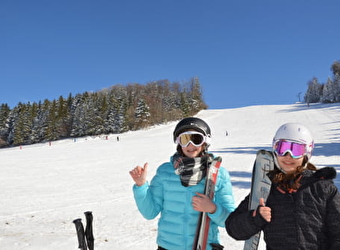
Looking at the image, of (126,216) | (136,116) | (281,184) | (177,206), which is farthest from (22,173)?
(136,116)

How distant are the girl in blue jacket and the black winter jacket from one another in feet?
1.35

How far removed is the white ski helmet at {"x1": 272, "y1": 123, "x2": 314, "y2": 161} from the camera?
1973 millimetres

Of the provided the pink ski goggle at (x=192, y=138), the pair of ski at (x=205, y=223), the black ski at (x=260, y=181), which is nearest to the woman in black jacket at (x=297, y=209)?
the black ski at (x=260, y=181)

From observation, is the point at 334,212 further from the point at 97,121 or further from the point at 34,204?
the point at 97,121

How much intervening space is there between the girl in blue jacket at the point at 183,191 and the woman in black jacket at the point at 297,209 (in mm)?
423

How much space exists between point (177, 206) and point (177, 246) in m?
0.35

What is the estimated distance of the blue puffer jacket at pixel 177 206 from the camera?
229 cm

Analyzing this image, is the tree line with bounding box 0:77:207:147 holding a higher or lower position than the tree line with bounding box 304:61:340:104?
lower

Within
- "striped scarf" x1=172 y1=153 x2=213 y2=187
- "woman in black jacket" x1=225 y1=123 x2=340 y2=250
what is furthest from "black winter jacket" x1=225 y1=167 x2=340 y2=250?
"striped scarf" x1=172 y1=153 x2=213 y2=187

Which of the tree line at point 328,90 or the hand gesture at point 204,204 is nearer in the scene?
the hand gesture at point 204,204

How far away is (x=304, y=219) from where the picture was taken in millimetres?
1725

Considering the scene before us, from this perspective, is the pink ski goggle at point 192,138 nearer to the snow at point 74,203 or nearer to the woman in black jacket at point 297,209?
the woman in black jacket at point 297,209

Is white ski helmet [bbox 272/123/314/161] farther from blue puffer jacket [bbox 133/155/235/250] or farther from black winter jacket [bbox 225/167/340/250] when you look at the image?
blue puffer jacket [bbox 133/155/235/250]

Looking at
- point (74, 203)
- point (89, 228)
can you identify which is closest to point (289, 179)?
point (89, 228)
